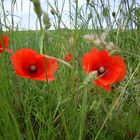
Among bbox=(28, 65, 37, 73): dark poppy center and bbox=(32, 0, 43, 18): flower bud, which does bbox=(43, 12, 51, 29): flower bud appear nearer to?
bbox=(32, 0, 43, 18): flower bud

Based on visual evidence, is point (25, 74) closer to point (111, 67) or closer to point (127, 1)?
point (111, 67)

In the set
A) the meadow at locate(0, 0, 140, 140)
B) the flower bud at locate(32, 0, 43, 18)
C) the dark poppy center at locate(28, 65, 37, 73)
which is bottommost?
the meadow at locate(0, 0, 140, 140)

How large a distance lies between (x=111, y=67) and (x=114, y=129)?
9.7 inches

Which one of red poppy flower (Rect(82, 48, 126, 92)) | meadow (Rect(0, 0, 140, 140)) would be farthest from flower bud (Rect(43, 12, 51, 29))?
red poppy flower (Rect(82, 48, 126, 92))

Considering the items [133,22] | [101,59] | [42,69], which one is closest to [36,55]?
[42,69]

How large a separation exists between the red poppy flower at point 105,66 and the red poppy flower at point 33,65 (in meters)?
0.08

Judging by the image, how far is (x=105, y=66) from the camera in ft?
3.09

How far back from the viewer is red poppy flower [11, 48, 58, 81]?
0.88m

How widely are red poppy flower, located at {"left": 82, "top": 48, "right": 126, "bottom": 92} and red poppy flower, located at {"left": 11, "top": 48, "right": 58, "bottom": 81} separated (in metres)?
0.08

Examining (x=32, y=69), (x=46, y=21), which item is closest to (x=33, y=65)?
(x=32, y=69)

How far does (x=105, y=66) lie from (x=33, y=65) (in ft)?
0.59

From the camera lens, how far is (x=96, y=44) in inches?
29.0

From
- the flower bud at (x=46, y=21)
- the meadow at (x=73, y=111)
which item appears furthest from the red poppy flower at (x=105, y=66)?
the flower bud at (x=46, y=21)

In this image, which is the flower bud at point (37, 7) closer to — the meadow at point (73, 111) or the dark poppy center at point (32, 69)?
the meadow at point (73, 111)
